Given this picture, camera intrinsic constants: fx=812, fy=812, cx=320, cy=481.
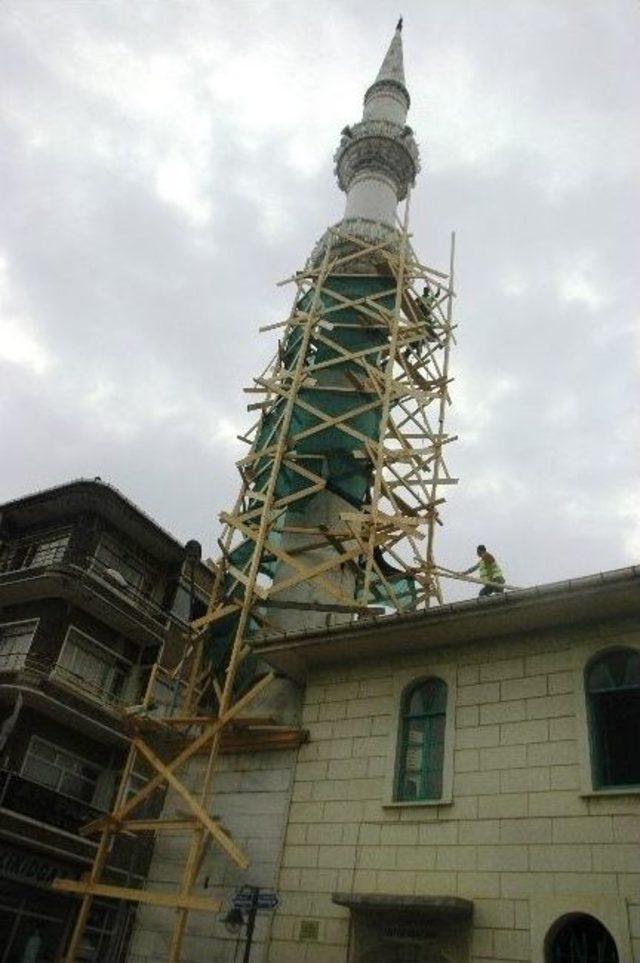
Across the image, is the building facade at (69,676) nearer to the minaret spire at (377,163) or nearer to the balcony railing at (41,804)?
the balcony railing at (41,804)

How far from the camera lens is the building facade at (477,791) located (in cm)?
1033

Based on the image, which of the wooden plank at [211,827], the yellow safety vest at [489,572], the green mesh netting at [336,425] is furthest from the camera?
the green mesh netting at [336,425]

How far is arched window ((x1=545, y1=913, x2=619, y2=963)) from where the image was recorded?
9789 millimetres

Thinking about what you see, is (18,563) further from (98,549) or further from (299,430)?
(299,430)

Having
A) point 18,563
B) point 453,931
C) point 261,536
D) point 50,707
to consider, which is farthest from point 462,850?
point 18,563

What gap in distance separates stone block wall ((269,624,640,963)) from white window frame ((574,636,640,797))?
21mm

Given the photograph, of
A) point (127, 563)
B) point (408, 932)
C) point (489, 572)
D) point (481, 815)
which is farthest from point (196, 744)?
point (127, 563)

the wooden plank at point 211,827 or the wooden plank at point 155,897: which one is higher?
the wooden plank at point 211,827

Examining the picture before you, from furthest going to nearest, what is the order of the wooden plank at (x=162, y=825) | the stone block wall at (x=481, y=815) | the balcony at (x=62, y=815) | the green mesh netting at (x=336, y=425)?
the balcony at (x=62, y=815), the green mesh netting at (x=336, y=425), the wooden plank at (x=162, y=825), the stone block wall at (x=481, y=815)

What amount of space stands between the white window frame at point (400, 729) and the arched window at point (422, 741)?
0.26 ft

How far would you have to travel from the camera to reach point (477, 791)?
11672 mm

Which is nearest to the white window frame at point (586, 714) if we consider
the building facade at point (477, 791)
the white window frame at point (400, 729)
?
the building facade at point (477, 791)

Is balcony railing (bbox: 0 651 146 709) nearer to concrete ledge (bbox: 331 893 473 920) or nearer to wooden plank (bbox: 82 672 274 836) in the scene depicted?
wooden plank (bbox: 82 672 274 836)

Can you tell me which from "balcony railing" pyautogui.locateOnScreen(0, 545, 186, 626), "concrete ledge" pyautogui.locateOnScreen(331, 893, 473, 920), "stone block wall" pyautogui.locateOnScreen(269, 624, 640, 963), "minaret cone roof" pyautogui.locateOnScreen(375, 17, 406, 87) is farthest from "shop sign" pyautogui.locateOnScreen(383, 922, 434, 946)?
"minaret cone roof" pyautogui.locateOnScreen(375, 17, 406, 87)
